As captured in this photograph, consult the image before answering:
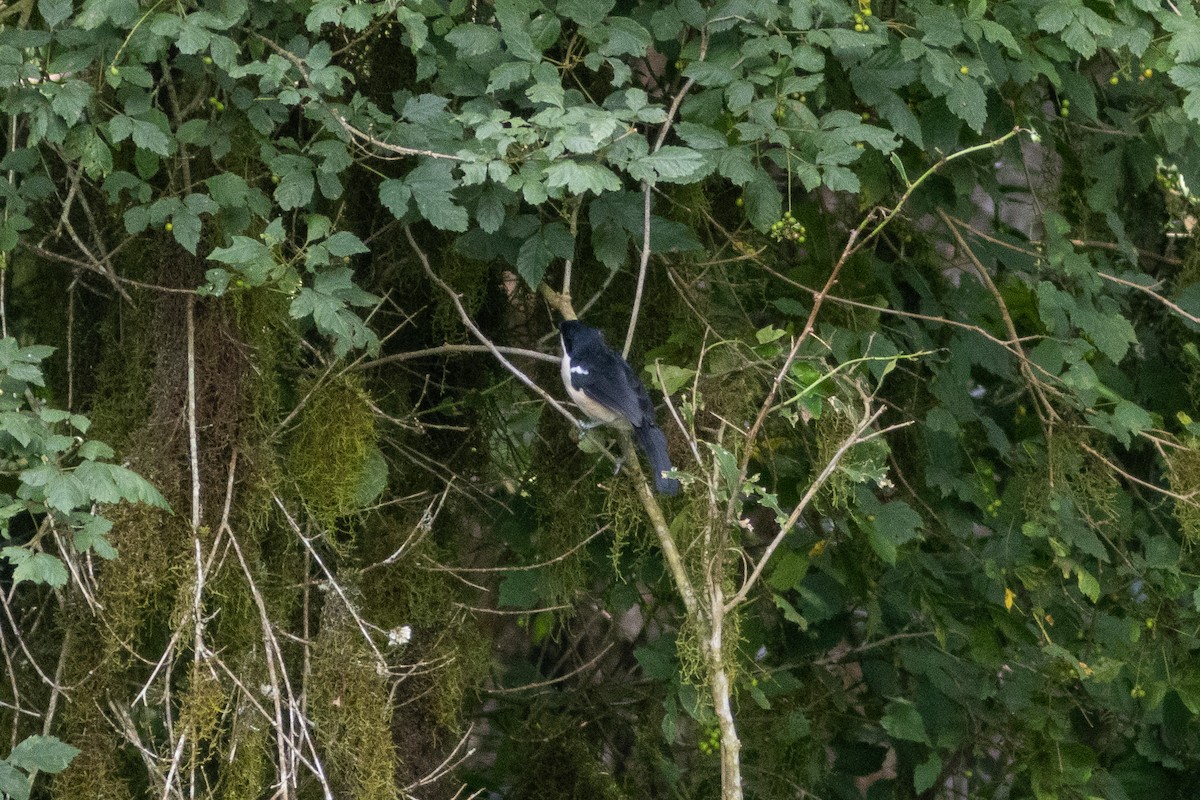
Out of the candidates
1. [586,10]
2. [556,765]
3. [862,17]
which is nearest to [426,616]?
[556,765]

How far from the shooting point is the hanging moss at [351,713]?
335cm

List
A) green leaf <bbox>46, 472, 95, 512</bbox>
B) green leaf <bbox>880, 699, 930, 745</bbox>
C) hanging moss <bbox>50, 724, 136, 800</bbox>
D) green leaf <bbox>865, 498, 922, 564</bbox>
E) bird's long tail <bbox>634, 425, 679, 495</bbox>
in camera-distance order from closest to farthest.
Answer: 1. green leaf <bbox>46, 472, 95, 512</bbox>
2. hanging moss <bbox>50, 724, 136, 800</bbox>
3. bird's long tail <bbox>634, 425, 679, 495</bbox>
4. green leaf <bbox>865, 498, 922, 564</bbox>
5. green leaf <bbox>880, 699, 930, 745</bbox>

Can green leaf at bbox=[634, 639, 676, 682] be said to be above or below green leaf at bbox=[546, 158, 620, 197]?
below

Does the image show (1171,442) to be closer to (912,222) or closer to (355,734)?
(912,222)

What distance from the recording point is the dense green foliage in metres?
3.05

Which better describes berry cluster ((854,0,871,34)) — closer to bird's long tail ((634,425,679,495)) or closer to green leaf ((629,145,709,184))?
green leaf ((629,145,709,184))

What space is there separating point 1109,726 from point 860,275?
6.77ft

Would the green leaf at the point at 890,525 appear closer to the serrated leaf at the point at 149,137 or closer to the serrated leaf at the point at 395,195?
the serrated leaf at the point at 395,195

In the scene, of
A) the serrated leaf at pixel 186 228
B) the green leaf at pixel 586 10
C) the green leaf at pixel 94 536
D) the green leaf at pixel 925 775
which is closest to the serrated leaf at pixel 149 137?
the serrated leaf at pixel 186 228

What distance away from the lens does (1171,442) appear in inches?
152

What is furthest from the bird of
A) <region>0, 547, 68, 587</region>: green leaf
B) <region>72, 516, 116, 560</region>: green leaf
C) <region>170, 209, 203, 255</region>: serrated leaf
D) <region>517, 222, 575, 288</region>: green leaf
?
<region>0, 547, 68, 587</region>: green leaf

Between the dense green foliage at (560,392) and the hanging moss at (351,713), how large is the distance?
10 mm

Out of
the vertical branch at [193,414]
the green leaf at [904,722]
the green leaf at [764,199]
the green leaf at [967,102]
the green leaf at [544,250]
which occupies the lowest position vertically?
the green leaf at [904,722]

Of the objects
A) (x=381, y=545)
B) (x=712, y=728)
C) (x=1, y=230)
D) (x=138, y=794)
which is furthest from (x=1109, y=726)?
(x=1, y=230)
